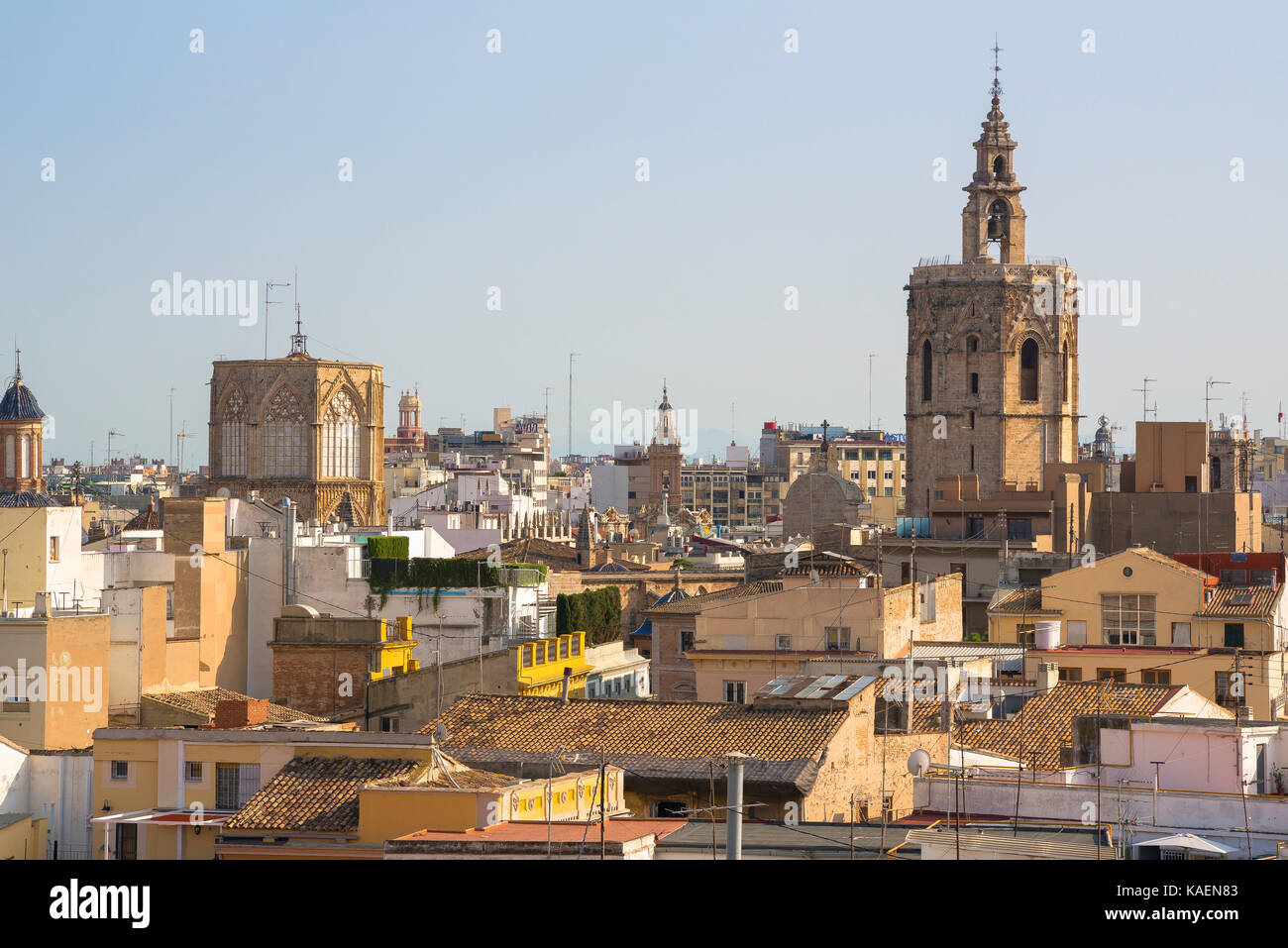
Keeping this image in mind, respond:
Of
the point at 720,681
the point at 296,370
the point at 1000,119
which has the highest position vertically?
the point at 1000,119

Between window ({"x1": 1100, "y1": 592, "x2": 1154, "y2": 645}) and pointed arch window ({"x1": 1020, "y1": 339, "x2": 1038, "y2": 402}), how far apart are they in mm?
38585

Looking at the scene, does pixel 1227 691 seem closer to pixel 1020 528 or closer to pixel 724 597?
pixel 724 597

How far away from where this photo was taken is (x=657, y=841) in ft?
49.3

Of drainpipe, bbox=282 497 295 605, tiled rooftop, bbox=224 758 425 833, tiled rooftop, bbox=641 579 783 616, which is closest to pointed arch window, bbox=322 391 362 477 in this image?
drainpipe, bbox=282 497 295 605

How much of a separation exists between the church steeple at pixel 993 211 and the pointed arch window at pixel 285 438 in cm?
2392

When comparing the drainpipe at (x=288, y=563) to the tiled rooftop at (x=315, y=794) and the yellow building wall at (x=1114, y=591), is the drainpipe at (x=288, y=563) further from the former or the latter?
the tiled rooftop at (x=315, y=794)

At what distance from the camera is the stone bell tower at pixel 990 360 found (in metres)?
71.2

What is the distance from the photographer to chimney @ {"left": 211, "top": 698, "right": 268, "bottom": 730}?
22.8 metres

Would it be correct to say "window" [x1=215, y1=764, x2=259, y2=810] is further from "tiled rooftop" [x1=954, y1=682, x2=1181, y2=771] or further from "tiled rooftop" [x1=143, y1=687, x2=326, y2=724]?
"tiled rooftop" [x1=954, y1=682, x2=1181, y2=771]

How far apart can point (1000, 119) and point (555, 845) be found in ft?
208

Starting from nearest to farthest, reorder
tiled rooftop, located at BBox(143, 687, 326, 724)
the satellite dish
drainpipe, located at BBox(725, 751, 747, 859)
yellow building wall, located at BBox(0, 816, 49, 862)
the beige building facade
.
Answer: drainpipe, located at BBox(725, 751, 747, 859) → the satellite dish → yellow building wall, located at BBox(0, 816, 49, 862) → tiled rooftop, located at BBox(143, 687, 326, 724) → the beige building facade

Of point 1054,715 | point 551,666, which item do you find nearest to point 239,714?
point 551,666
